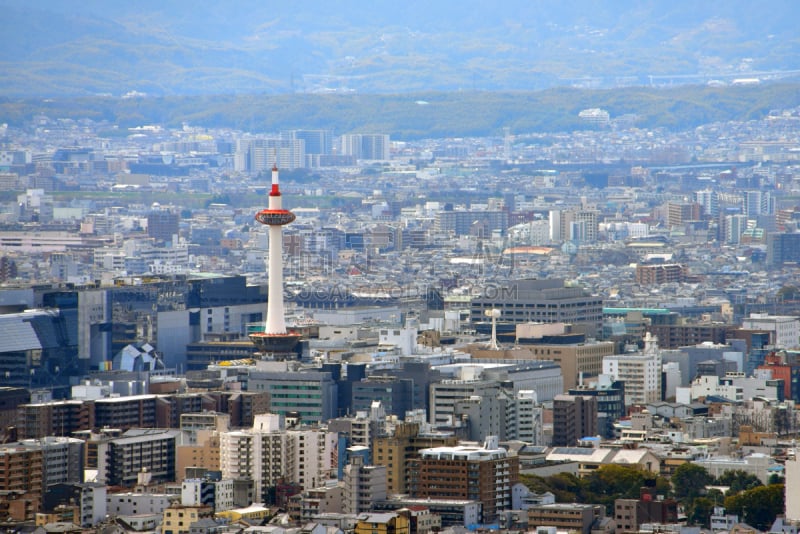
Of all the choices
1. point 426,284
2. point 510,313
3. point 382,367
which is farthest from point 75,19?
point 382,367

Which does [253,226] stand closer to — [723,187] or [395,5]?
[723,187]

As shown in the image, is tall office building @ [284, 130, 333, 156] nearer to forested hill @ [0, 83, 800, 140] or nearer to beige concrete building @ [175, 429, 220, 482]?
forested hill @ [0, 83, 800, 140]

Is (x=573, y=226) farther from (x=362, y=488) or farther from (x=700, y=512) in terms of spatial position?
(x=362, y=488)

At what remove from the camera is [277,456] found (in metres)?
31.6

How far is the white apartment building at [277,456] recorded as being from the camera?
1237 inches

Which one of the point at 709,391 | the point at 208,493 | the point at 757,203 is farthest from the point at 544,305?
the point at 757,203

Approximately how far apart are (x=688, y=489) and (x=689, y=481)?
0.25 metres

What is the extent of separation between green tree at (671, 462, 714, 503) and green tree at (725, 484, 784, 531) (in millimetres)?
1456

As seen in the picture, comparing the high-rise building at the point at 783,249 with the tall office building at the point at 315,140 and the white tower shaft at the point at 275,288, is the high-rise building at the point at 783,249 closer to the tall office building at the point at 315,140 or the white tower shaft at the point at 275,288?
the white tower shaft at the point at 275,288

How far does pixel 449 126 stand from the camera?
139 m

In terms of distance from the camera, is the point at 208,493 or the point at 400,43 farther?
the point at 400,43

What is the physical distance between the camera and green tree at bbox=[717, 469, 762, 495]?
104 feet

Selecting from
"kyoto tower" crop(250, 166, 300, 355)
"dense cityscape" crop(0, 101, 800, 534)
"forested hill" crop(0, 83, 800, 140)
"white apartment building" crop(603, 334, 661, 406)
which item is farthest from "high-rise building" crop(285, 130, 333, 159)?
"white apartment building" crop(603, 334, 661, 406)

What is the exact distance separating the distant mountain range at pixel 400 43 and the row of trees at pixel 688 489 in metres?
105
